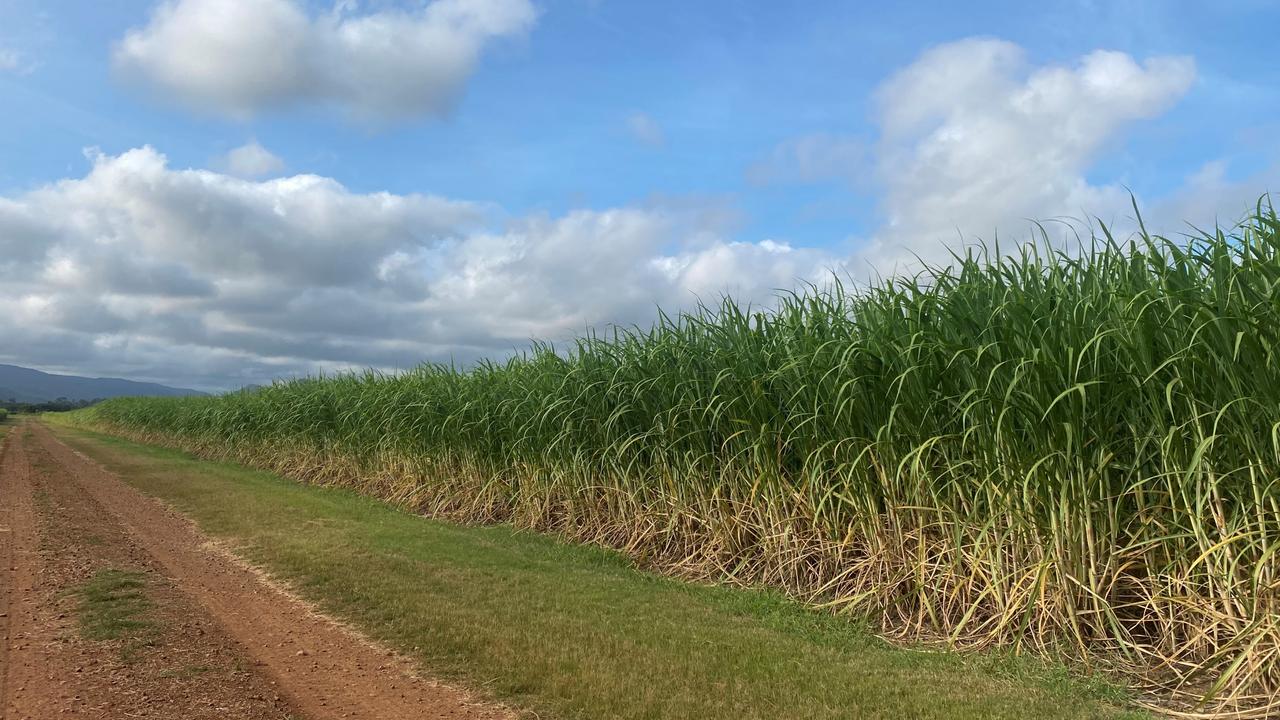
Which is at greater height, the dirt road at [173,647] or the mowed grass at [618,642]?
the mowed grass at [618,642]

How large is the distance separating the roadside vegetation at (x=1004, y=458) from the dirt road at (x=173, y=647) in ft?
10.1

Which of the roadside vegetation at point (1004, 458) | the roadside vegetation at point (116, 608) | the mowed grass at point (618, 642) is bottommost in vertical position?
the roadside vegetation at point (116, 608)

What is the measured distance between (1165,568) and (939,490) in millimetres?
1333

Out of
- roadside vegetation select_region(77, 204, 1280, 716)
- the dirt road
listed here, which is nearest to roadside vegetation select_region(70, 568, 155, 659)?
the dirt road

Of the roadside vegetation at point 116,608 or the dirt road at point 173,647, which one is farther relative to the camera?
the roadside vegetation at point 116,608

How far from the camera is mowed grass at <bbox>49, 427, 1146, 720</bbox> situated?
3820 millimetres

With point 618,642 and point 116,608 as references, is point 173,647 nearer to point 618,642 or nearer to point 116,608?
point 116,608

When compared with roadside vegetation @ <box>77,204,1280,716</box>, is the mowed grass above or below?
below

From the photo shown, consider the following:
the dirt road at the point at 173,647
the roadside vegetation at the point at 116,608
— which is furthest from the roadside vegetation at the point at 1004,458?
the roadside vegetation at the point at 116,608

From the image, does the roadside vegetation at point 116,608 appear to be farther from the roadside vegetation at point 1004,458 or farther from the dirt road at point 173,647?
the roadside vegetation at point 1004,458

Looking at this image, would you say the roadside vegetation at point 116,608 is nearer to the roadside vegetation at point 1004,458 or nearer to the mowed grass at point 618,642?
the mowed grass at point 618,642

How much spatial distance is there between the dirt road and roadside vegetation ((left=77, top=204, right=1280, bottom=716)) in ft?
10.1

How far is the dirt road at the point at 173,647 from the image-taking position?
3.84m

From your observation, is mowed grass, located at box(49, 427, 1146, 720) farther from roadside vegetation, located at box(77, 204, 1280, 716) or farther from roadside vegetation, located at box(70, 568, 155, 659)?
roadside vegetation, located at box(70, 568, 155, 659)
